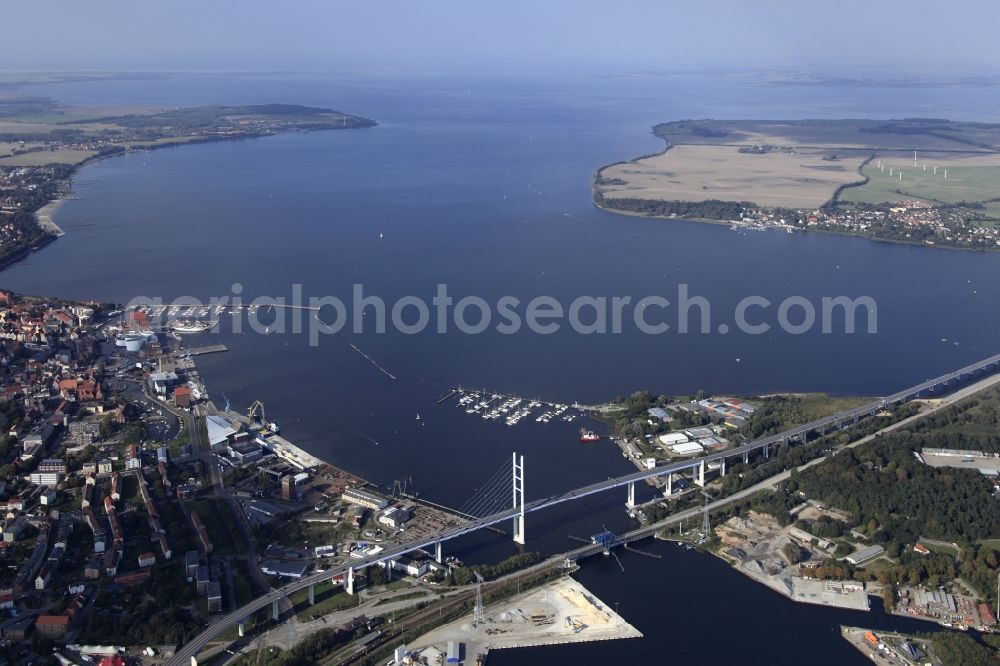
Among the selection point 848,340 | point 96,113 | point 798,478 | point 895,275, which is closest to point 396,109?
point 96,113

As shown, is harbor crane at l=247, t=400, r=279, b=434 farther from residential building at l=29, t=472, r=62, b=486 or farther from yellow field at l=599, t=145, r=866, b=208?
yellow field at l=599, t=145, r=866, b=208

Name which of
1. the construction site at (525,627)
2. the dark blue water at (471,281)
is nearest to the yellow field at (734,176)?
the dark blue water at (471,281)

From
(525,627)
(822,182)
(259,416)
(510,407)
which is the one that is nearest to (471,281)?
(510,407)

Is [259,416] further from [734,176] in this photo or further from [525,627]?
[734,176]

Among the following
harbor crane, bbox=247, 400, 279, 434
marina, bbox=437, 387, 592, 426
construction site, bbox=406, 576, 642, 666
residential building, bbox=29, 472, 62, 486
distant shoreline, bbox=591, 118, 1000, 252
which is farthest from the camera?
distant shoreline, bbox=591, 118, 1000, 252

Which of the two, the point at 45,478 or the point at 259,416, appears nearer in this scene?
the point at 45,478

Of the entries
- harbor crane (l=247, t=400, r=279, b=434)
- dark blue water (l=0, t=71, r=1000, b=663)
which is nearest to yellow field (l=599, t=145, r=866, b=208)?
dark blue water (l=0, t=71, r=1000, b=663)

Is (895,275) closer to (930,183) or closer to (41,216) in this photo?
(930,183)
